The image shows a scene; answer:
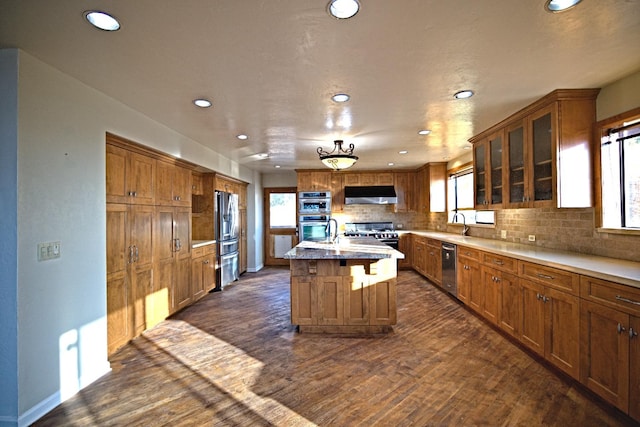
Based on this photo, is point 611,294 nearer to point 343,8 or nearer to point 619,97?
point 619,97

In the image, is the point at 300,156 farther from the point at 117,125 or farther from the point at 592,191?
the point at 592,191

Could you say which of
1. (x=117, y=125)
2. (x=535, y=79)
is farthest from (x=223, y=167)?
(x=535, y=79)

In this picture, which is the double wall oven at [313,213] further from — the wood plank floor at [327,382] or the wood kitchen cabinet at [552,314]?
the wood kitchen cabinet at [552,314]

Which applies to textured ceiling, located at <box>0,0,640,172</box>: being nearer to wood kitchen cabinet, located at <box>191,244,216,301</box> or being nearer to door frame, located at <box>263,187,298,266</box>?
wood kitchen cabinet, located at <box>191,244,216,301</box>

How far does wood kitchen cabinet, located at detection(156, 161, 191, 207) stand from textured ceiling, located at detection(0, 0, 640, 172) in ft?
2.54

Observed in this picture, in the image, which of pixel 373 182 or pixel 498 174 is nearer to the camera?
pixel 498 174

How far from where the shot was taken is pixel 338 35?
190cm

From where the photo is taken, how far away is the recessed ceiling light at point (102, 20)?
165 cm

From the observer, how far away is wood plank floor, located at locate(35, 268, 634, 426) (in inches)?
81.0

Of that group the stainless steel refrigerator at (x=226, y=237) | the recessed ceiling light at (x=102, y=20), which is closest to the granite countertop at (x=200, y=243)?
the stainless steel refrigerator at (x=226, y=237)

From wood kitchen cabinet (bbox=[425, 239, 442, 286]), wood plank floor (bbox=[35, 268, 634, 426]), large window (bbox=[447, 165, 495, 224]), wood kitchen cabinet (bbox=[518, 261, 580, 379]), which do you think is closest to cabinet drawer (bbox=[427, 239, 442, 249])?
wood kitchen cabinet (bbox=[425, 239, 442, 286])

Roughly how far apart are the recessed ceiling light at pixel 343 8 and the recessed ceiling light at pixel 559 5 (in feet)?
3.23

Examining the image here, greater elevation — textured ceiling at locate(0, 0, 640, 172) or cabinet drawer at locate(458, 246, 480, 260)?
textured ceiling at locate(0, 0, 640, 172)

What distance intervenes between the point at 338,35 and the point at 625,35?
177cm
